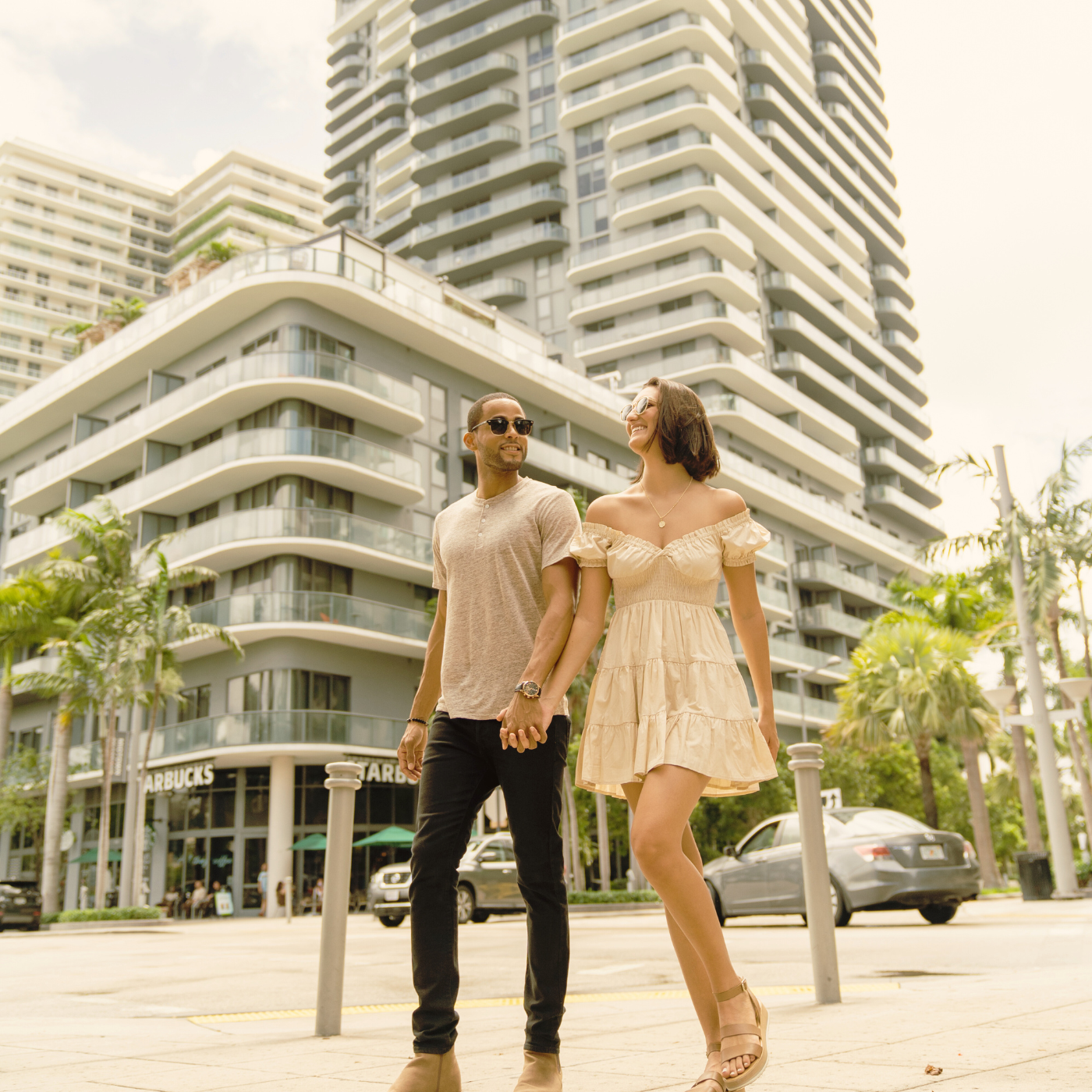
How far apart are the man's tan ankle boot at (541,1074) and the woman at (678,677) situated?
43cm

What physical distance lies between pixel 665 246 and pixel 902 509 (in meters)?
27.0

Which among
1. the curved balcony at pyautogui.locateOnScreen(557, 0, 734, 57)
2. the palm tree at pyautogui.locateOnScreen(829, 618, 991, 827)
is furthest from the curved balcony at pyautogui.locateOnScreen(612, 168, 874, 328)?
the palm tree at pyautogui.locateOnScreen(829, 618, 991, 827)

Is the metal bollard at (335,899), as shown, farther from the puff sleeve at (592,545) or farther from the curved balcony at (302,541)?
the curved balcony at (302,541)

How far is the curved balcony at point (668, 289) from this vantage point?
53.5 m

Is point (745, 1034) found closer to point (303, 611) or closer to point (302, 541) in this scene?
point (303, 611)

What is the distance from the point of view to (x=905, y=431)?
76562mm

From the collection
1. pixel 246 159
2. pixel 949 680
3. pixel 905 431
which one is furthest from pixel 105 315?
pixel 246 159

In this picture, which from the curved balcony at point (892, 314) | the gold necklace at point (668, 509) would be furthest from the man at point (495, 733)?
the curved balcony at point (892, 314)

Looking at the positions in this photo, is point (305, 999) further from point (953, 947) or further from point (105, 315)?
point (105, 315)

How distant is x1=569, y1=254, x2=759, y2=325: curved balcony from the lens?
53.5 metres

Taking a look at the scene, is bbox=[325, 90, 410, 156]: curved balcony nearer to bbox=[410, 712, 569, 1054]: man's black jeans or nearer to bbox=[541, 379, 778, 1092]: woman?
bbox=[541, 379, 778, 1092]: woman

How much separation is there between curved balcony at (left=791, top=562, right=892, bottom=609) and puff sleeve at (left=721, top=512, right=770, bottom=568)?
50951 mm

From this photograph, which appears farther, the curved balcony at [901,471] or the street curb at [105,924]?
the curved balcony at [901,471]

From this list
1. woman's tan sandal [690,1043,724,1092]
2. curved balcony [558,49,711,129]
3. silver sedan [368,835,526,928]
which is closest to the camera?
woman's tan sandal [690,1043,724,1092]
